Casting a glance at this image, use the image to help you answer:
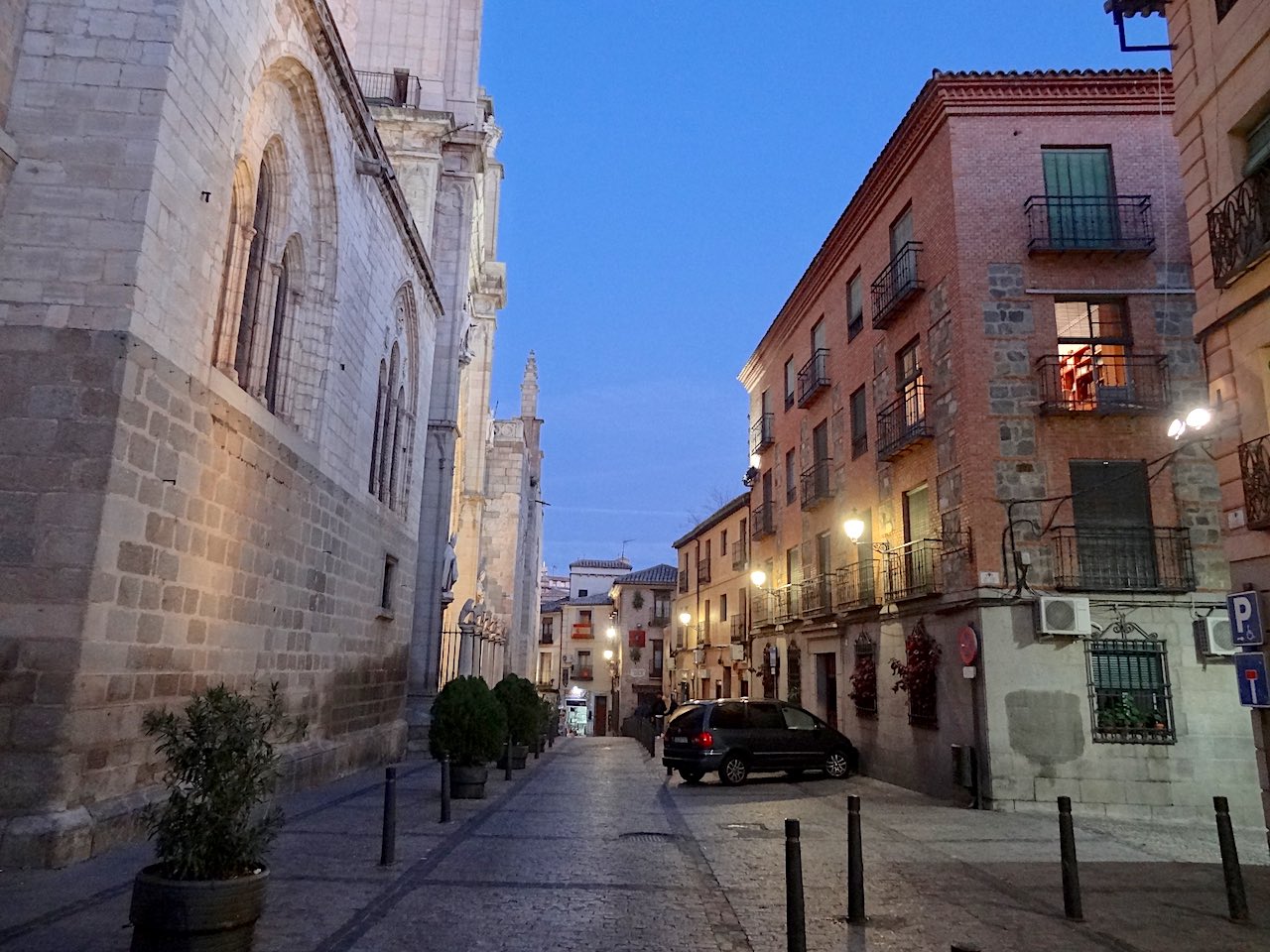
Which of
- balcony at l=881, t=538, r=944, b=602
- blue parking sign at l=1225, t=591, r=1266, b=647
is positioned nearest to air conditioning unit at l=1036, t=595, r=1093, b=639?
balcony at l=881, t=538, r=944, b=602

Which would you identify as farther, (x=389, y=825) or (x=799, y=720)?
(x=799, y=720)

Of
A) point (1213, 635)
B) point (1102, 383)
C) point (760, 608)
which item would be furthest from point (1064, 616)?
point (760, 608)

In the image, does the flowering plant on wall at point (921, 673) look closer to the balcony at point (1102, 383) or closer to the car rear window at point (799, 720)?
the car rear window at point (799, 720)

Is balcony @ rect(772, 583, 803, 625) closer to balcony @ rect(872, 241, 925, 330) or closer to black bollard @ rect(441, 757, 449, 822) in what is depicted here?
balcony @ rect(872, 241, 925, 330)

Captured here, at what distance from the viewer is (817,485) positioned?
73.0 feet

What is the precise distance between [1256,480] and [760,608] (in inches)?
787

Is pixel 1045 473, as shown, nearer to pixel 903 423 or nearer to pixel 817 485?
pixel 903 423

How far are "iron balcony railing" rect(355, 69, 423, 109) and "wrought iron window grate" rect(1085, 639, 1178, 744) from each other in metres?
21.7

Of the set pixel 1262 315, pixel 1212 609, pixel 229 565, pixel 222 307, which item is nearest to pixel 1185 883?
pixel 1262 315

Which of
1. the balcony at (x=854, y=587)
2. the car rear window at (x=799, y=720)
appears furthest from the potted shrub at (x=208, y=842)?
the balcony at (x=854, y=587)

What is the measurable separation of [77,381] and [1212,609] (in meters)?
15.0

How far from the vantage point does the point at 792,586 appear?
78.9 ft

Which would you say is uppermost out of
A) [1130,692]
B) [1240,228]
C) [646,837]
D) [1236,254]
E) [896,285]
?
[896,285]

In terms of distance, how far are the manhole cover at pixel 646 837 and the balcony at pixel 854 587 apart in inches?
360
